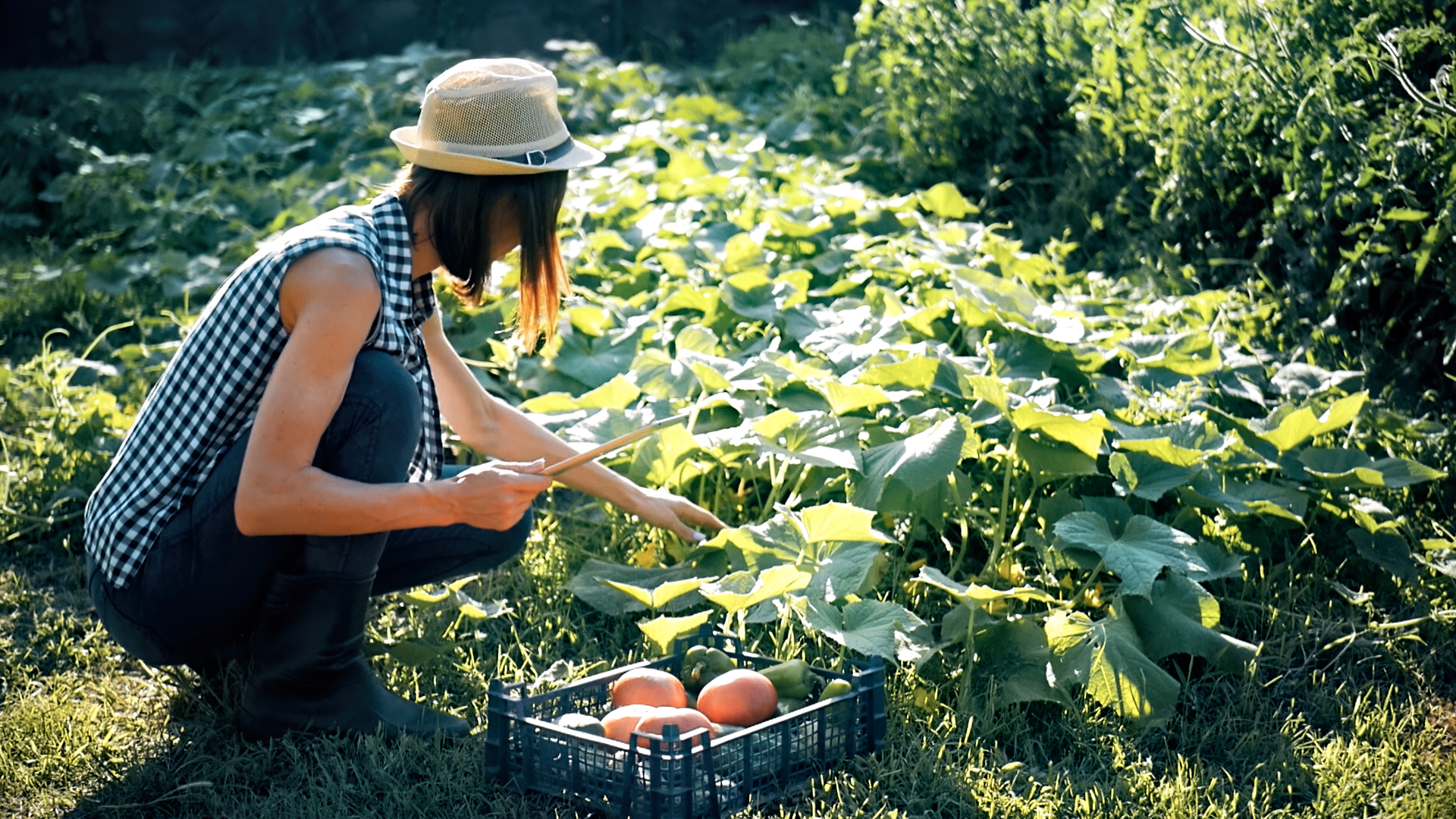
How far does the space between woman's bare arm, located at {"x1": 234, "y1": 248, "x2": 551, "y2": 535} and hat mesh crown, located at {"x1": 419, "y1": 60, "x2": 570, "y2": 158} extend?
253 mm

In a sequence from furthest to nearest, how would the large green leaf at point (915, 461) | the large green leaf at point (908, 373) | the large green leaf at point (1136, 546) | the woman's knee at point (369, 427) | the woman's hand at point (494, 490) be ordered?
1. the large green leaf at point (908, 373)
2. the large green leaf at point (915, 461)
3. the large green leaf at point (1136, 546)
4. the woman's knee at point (369, 427)
5. the woman's hand at point (494, 490)

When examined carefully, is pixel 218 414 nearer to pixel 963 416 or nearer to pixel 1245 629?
pixel 963 416

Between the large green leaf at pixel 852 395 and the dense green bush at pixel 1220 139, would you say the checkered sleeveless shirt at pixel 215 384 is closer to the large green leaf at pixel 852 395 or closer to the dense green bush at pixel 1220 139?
the large green leaf at pixel 852 395

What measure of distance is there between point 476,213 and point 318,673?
0.75 metres

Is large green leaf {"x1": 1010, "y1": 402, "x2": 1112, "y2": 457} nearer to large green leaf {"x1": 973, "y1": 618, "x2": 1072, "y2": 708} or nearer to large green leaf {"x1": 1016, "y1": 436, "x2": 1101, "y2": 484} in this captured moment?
large green leaf {"x1": 1016, "y1": 436, "x2": 1101, "y2": 484}

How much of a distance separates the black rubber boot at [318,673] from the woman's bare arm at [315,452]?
173mm

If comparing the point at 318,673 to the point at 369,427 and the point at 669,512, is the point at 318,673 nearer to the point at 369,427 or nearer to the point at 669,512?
the point at 369,427

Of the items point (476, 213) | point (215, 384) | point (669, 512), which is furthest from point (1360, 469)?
point (215, 384)

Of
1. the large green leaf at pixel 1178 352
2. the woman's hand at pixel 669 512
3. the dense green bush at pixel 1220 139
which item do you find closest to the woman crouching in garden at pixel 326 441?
the woman's hand at pixel 669 512

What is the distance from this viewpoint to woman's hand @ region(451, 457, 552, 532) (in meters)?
1.82

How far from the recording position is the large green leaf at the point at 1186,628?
217cm

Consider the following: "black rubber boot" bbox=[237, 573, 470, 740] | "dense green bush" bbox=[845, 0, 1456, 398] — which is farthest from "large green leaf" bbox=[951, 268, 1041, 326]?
"black rubber boot" bbox=[237, 573, 470, 740]

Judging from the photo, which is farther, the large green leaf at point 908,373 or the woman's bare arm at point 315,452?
the large green leaf at point 908,373

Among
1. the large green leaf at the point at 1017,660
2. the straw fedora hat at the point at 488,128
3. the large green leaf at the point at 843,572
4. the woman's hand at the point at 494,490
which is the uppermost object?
the straw fedora hat at the point at 488,128
